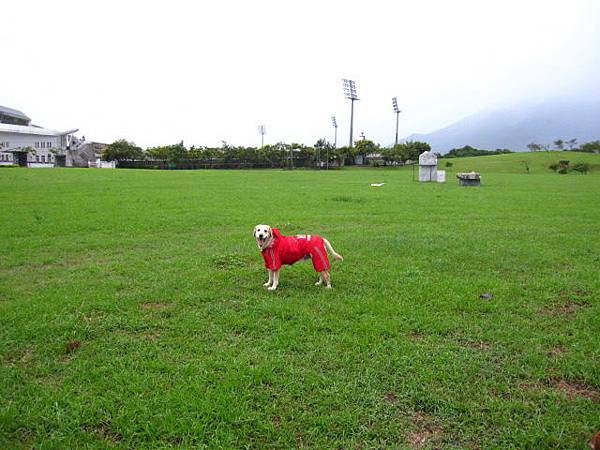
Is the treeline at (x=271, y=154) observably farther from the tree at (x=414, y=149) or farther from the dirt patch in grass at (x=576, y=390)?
the dirt patch in grass at (x=576, y=390)

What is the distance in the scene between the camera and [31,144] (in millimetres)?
81750

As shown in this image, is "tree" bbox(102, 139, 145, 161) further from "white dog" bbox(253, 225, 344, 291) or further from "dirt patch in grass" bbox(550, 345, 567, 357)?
"dirt patch in grass" bbox(550, 345, 567, 357)

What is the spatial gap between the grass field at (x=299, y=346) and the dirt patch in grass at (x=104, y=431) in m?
0.01

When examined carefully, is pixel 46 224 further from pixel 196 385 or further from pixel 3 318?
pixel 196 385

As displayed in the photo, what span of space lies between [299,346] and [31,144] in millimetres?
93833

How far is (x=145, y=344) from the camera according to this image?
477cm

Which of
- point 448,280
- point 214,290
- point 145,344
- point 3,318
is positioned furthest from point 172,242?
point 448,280

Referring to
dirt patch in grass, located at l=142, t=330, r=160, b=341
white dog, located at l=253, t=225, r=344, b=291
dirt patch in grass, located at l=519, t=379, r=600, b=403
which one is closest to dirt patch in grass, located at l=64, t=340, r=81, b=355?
dirt patch in grass, located at l=142, t=330, r=160, b=341

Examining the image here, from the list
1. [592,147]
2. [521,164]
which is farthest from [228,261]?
[592,147]

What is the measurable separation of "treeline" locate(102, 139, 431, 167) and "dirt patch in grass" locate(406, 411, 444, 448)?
7206 centimetres

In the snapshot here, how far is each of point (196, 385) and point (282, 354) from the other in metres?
0.96

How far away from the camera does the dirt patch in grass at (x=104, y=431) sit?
3.37m

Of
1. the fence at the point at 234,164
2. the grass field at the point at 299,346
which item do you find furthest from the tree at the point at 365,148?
the grass field at the point at 299,346

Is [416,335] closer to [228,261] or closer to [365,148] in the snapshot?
[228,261]
